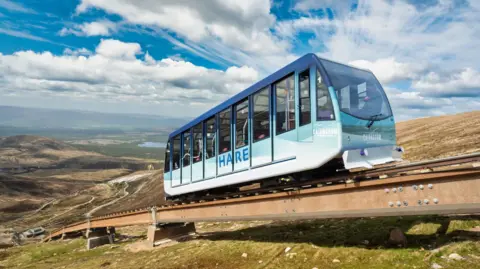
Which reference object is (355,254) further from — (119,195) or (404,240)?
(119,195)

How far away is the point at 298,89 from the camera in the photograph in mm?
9297

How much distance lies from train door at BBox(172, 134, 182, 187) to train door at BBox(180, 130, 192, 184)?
23.0 inches

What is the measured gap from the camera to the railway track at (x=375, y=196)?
6262mm

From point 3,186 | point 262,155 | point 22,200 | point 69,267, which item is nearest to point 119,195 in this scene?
point 22,200

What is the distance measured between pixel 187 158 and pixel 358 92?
958 cm

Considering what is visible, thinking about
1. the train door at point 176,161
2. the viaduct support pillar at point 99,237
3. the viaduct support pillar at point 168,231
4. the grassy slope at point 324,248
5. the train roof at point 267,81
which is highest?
the train roof at point 267,81

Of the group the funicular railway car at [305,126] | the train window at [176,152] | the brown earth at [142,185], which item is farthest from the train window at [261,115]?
the brown earth at [142,185]

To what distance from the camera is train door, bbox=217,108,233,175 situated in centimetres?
1245

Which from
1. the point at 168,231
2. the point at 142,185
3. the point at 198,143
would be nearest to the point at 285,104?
the point at 198,143

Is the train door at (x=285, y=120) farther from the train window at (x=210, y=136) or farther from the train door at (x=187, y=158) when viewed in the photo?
the train door at (x=187, y=158)

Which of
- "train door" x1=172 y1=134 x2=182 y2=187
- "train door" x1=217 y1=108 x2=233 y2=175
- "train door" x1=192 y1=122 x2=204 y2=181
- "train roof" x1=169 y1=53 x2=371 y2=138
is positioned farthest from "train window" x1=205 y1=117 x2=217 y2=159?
"train door" x1=172 y1=134 x2=182 y2=187

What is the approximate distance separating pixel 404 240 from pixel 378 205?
62.2 inches

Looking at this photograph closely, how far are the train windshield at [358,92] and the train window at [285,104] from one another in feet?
4.17

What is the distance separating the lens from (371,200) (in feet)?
25.1
